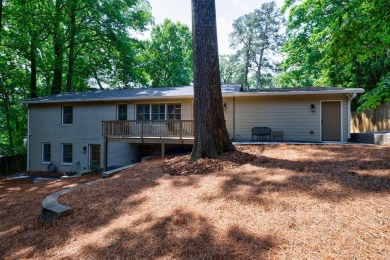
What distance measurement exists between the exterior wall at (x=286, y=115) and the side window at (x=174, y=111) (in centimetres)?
313

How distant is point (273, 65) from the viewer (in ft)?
97.1

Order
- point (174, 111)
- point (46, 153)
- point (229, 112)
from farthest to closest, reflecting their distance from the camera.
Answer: point (46, 153)
point (174, 111)
point (229, 112)

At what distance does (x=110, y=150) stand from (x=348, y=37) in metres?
12.4

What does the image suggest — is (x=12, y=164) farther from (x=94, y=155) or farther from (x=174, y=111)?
(x=174, y=111)

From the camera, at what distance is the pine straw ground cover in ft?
8.26

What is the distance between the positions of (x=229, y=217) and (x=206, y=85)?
13.9 feet

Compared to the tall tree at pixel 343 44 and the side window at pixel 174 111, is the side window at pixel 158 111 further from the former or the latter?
the tall tree at pixel 343 44

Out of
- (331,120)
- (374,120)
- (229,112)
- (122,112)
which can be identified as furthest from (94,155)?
(374,120)

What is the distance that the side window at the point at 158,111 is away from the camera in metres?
12.9

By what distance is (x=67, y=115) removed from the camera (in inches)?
571

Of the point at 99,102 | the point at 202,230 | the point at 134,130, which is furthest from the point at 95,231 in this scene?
the point at 99,102

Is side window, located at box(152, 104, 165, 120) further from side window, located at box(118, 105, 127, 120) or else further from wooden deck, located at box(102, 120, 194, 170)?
side window, located at box(118, 105, 127, 120)

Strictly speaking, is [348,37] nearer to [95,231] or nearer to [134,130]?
[95,231]

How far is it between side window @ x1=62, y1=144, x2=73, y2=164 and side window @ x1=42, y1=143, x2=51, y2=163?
120 cm
